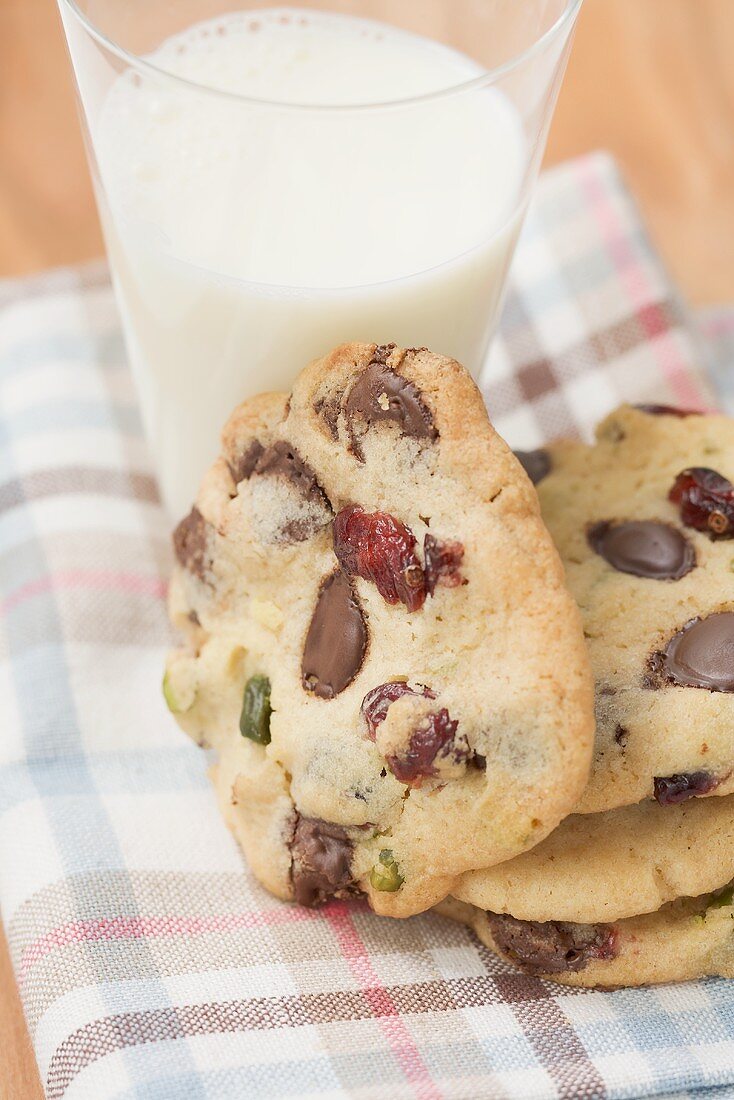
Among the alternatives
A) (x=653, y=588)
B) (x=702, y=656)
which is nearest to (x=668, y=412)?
(x=653, y=588)

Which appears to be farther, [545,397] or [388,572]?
[545,397]

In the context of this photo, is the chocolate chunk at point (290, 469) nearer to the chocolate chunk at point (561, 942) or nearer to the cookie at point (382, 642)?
the cookie at point (382, 642)

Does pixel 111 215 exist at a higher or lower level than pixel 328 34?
lower

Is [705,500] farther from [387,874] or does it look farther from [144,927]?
[144,927]

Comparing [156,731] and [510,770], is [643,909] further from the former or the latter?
[156,731]

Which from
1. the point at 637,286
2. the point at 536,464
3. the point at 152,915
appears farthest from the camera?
the point at 637,286

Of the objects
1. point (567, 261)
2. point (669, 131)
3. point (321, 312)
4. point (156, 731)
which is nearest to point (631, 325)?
point (567, 261)
